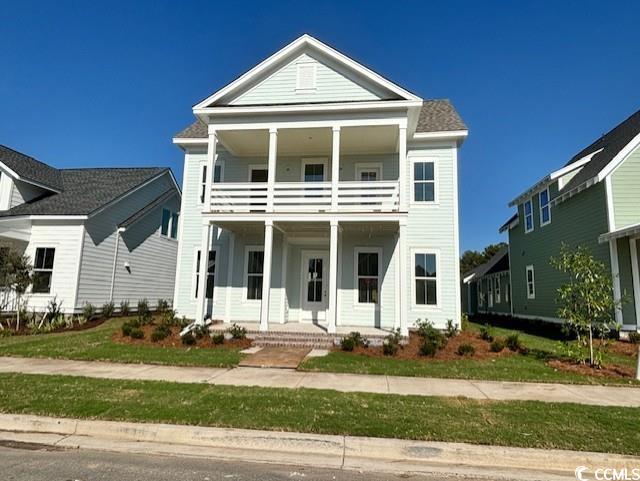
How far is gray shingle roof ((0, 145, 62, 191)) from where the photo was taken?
18.0 m

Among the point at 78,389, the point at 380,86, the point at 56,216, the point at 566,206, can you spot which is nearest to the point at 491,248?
the point at 566,206

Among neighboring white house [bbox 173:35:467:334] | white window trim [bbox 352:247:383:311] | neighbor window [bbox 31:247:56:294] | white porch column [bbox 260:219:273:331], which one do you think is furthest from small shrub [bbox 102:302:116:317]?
white window trim [bbox 352:247:383:311]

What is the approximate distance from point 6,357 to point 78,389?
15.3ft

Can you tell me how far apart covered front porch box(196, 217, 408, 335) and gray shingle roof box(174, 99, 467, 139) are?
13.6ft

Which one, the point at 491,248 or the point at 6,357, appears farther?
the point at 491,248

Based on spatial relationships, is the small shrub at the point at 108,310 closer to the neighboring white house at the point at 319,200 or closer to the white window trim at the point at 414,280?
the neighboring white house at the point at 319,200

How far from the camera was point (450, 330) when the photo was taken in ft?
40.8

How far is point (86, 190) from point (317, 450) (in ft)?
63.3

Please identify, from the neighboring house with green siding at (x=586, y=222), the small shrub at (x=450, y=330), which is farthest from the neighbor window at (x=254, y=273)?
the neighboring house with green siding at (x=586, y=222)

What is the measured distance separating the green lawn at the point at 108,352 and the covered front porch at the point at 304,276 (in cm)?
325

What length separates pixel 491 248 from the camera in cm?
6322

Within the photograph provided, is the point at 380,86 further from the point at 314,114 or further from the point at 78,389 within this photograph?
the point at 78,389

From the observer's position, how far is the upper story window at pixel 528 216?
19.6 meters

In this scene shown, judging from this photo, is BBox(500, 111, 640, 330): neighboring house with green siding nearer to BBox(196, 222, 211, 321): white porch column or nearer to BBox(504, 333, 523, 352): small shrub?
BBox(504, 333, 523, 352): small shrub
